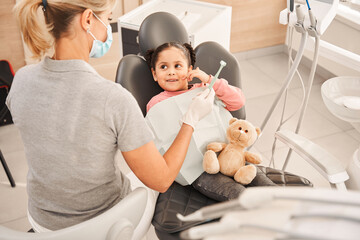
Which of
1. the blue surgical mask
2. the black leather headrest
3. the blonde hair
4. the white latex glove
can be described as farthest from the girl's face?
the blonde hair

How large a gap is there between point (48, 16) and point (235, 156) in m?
0.79

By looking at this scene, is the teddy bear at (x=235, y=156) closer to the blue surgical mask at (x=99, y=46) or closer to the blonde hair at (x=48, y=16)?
the blue surgical mask at (x=99, y=46)

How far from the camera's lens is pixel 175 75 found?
1.59 meters

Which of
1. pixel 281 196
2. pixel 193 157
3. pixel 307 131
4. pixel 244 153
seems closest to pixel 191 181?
pixel 193 157

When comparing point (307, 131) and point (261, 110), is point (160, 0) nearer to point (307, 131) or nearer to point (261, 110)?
point (261, 110)

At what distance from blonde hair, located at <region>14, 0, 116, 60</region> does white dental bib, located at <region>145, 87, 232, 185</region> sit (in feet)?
1.75

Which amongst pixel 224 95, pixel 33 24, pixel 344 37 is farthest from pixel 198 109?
pixel 344 37

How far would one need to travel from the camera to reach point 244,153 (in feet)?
4.89

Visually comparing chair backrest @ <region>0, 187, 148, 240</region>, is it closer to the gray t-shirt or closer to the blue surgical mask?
the gray t-shirt

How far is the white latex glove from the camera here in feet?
4.07

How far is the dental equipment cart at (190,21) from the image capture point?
2.31 metres

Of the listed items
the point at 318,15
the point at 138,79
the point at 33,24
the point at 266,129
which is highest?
the point at 33,24

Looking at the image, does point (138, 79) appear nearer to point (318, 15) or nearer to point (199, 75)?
point (199, 75)

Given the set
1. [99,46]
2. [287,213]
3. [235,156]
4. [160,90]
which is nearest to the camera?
[287,213]
